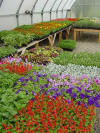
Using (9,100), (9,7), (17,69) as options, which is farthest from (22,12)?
(9,100)

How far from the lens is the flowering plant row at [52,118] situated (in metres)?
1.79

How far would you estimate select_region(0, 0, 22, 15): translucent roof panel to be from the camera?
636 centimetres

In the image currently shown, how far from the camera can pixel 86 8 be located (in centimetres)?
1502

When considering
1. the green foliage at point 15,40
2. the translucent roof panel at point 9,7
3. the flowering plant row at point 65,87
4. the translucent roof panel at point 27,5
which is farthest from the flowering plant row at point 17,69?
the translucent roof panel at point 27,5

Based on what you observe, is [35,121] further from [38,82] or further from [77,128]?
[38,82]

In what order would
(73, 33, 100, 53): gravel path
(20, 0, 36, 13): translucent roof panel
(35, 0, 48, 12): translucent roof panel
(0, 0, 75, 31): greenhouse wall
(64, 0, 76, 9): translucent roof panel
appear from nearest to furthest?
(0, 0, 75, 31): greenhouse wall < (20, 0, 36, 13): translucent roof panel < (73, 33, 100, 53): gravel path < (35, 0, 48, 12): translucent roof panel < (64, 0, 76, 9): translucent roof panel

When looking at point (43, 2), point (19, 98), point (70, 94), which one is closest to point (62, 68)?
point (70, 94)

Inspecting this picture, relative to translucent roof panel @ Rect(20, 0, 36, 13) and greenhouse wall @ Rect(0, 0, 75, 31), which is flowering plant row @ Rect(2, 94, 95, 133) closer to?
greenhouse wall @ Rect(0, 0, 75, 31)

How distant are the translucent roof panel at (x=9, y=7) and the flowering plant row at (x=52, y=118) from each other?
17.4ft

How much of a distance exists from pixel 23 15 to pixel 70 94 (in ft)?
21.9

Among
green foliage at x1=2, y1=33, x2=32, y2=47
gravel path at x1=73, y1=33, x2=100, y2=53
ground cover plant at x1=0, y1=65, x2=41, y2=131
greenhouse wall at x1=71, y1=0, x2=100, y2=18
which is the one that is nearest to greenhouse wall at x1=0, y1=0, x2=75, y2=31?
green foliage at x1=2, y1=33, x2=32, y2=47

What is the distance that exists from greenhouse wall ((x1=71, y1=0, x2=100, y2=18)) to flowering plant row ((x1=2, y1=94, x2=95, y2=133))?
46.9 feet

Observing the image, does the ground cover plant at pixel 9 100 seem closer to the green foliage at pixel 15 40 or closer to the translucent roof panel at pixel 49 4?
the green foliage at pixel 15 40

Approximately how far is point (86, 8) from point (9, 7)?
10296mm
